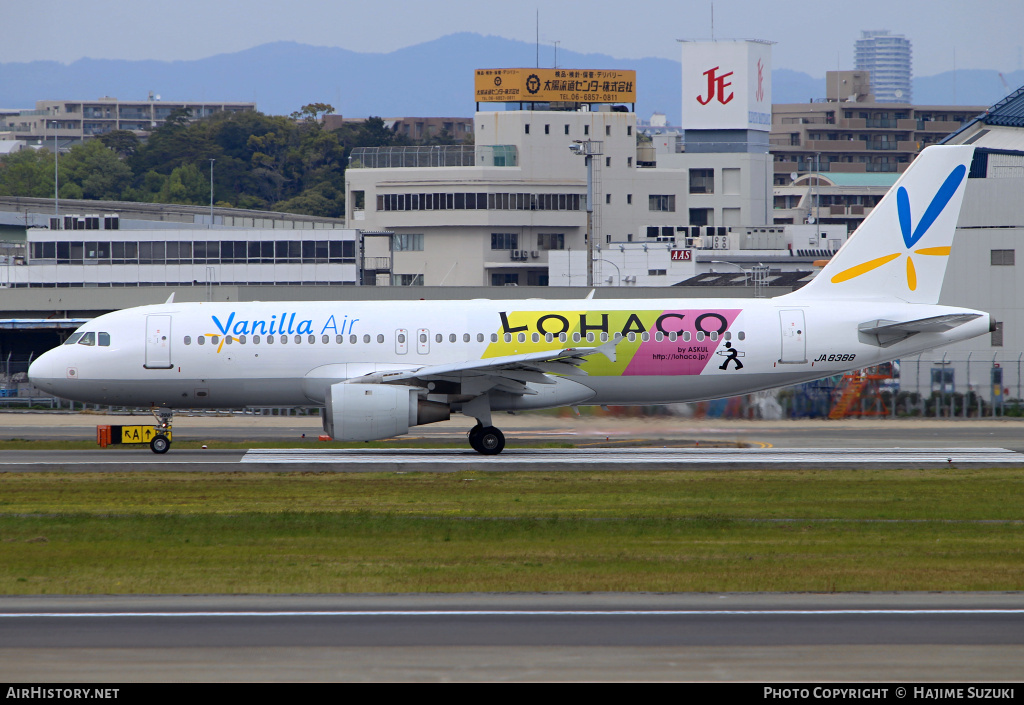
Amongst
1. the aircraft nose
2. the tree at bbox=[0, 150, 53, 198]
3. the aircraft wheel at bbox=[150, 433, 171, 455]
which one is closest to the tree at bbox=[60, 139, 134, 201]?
the tree at bbox=[0, 150, 53, 198]

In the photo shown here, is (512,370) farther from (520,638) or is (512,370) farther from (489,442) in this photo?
(520,638)

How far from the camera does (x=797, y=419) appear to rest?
4159 centimetres

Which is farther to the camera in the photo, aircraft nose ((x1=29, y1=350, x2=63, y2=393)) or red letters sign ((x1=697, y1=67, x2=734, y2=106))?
red letters sign ((x1=697, y1=67, x2=734, y2=106))

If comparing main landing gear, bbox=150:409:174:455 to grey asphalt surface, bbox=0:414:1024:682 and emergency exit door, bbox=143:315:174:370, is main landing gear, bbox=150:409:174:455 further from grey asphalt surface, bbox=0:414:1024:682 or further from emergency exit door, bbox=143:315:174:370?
grey asphalt surface, bbox=0:414:1024:682

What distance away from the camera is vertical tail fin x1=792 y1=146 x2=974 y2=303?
34031mm

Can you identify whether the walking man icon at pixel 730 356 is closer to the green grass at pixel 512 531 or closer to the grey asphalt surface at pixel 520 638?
the green grass at pixel 512 531

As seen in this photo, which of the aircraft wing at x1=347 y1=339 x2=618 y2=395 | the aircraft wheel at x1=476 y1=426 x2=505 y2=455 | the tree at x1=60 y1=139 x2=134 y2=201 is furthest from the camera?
the tree at x1=60 y1=139 x2=134 y2=201

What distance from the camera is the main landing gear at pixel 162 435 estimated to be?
3338 centimetres

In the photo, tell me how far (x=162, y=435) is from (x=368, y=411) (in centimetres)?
715

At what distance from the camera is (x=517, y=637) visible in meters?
13.3

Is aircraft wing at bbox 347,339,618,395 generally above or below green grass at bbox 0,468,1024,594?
above

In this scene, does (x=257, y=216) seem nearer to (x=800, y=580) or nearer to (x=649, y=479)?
(x=649, y=479)

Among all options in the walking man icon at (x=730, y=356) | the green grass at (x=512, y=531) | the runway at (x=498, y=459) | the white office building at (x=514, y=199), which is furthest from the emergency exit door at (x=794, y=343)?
the white office building at (x=514, y=199)

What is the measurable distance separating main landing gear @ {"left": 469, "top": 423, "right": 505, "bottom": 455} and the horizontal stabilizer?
416 inches
